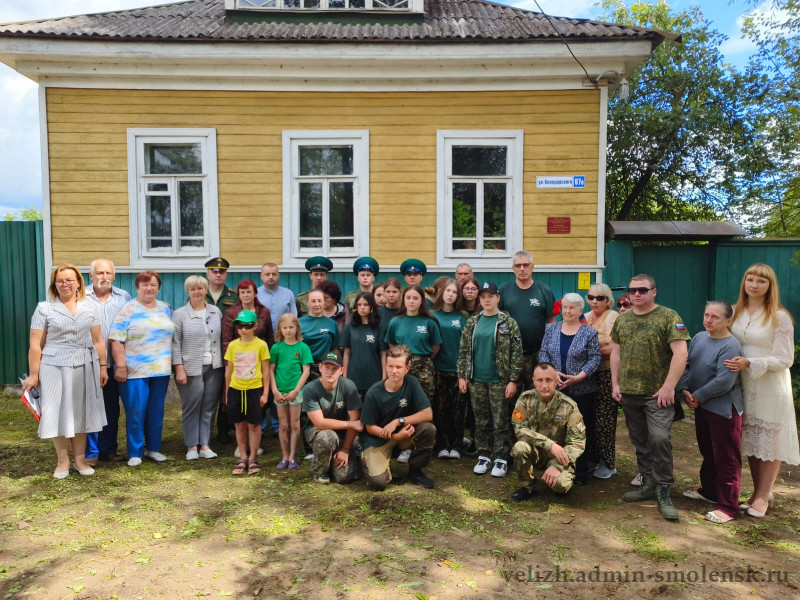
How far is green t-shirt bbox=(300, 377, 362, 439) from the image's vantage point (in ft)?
15.4

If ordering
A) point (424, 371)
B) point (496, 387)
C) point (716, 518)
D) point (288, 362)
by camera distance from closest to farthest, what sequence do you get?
point (716, 518), point (496, 387), point (288, 362), point (424, 371)

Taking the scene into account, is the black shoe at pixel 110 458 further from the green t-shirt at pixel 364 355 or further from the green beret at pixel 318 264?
the green beret at pixel 318 264

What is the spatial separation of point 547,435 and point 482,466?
80 cm

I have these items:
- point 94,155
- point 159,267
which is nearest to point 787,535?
point 159,267

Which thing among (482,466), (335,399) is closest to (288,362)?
(335,399)

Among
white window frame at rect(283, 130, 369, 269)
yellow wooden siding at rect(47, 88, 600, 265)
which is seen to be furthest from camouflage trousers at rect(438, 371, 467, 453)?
white window frame at rect(283, 130, 369, 269)

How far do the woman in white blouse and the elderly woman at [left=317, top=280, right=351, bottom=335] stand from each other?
3399 mm

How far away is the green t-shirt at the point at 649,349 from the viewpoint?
4.14 metres

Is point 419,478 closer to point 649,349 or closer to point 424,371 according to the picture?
point 424,371

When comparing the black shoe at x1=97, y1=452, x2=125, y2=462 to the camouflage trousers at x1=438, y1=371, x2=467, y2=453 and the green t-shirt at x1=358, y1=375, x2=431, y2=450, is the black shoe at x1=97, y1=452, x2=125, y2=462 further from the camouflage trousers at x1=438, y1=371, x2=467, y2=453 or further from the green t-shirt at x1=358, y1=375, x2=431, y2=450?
the camouflage trousers at x1=438, y1=371, x2=467, y2=453

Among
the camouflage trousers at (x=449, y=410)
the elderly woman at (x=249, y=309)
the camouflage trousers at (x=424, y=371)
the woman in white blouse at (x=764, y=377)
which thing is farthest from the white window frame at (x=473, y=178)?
the woman in white blouse at (x=764, y=377)

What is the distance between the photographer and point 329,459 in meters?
4.70

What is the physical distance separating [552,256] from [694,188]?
29.4 feet

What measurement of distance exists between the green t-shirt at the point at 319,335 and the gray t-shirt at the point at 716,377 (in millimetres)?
3127
